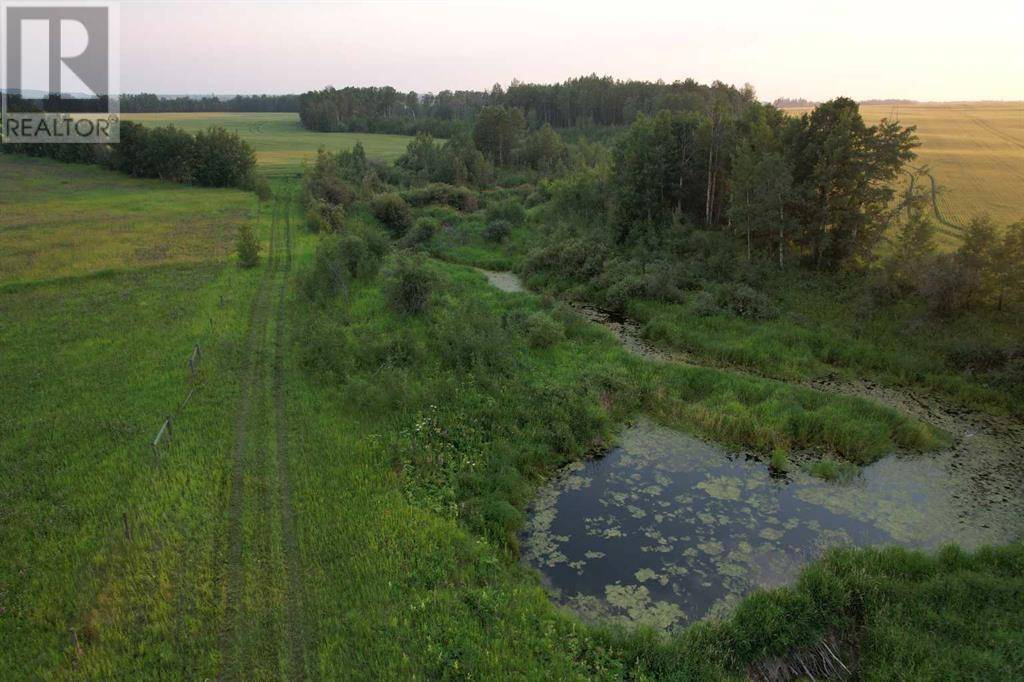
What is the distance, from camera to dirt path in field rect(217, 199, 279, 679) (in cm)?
1260

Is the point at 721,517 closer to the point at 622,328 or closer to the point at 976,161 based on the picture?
the point at 622,328

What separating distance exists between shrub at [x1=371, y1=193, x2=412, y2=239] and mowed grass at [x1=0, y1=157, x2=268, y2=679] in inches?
809

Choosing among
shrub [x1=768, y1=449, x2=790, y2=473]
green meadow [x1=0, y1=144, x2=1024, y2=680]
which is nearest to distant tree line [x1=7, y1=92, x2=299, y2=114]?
green meadow [x1=0, y1=144, x2=1024, y2=680]

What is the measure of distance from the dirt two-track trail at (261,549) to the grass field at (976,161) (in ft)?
126

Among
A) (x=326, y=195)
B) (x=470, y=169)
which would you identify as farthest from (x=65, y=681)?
(x=470, y=169)

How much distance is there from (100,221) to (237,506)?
5131 cm

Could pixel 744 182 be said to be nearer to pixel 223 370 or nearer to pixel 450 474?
pixel 450 474

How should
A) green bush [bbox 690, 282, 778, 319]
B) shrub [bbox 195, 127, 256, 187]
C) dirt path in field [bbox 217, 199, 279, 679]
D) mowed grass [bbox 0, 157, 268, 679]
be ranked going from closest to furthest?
dirt path in field [bbox 217, 199, 279, 679] < mowed grass [bbox 0, 157, 268, 679] < green bush [bbox 690, 282, 778, 319] < shrub [bbox 195, 127, 256, 187]

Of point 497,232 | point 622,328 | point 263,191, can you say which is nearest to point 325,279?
point 622,328

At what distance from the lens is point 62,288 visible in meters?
36.8

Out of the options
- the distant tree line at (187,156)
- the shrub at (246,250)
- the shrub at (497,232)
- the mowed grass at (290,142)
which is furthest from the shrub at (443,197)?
the mowed grass at (290,142)

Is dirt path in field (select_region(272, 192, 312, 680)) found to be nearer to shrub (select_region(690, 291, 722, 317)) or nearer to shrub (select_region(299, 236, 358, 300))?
shrub (select_region(299, 236, 358, 300))

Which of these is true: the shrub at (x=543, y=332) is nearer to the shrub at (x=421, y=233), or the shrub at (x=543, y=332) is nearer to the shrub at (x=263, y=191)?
the shrub at (x=421, y=233)

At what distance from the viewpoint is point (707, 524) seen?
17.6m
